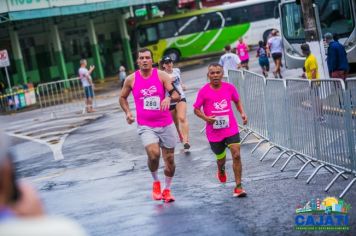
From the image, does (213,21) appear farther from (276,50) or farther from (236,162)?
(236,162)

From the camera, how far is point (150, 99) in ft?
27.0

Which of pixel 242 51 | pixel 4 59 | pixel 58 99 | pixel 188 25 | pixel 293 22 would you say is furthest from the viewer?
pixel 188 25

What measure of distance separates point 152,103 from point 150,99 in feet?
0.18

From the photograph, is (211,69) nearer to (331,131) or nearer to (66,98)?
(331,131)

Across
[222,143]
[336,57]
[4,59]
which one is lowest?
[222,143]

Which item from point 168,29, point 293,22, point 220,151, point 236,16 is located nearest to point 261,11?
point 236,16

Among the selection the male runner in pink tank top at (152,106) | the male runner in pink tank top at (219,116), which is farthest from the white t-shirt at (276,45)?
the male runner in pink tank top at (152,106)

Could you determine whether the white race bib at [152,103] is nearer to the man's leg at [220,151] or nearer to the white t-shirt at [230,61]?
the man's leg at [220,151]

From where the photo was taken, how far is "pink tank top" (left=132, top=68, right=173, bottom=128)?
824 centimetres

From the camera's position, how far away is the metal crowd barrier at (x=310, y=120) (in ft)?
25.4

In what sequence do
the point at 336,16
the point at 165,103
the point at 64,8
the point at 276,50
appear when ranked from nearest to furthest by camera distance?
1. the point at 165,103
2. the point at 336,16
3. the point at 276,50
4. the point at 64,8

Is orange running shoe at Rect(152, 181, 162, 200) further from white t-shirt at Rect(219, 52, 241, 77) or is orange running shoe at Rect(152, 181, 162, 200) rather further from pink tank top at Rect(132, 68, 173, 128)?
white t-shirt at Rect(219, 52, 241, 77)

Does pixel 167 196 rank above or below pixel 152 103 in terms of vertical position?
below

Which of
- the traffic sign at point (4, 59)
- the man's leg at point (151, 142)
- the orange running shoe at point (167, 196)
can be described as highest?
the traffic sign at point (4, 59)
